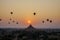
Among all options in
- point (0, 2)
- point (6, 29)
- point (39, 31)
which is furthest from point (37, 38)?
point (0, 2)

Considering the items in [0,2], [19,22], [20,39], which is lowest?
[20,39]

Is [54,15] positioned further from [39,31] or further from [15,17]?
[15,17]

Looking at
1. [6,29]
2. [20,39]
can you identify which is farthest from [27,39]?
[6,29]

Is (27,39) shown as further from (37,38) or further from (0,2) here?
(0,2)

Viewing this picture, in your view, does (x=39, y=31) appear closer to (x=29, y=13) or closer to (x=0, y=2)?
(x=29, y=13)

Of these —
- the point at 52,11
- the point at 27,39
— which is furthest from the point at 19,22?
the point at 52,11

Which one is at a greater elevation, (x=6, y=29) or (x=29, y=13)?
(x=29, y=13)

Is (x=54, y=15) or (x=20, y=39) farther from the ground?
(x=54, y=15)

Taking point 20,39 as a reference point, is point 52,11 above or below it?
above
